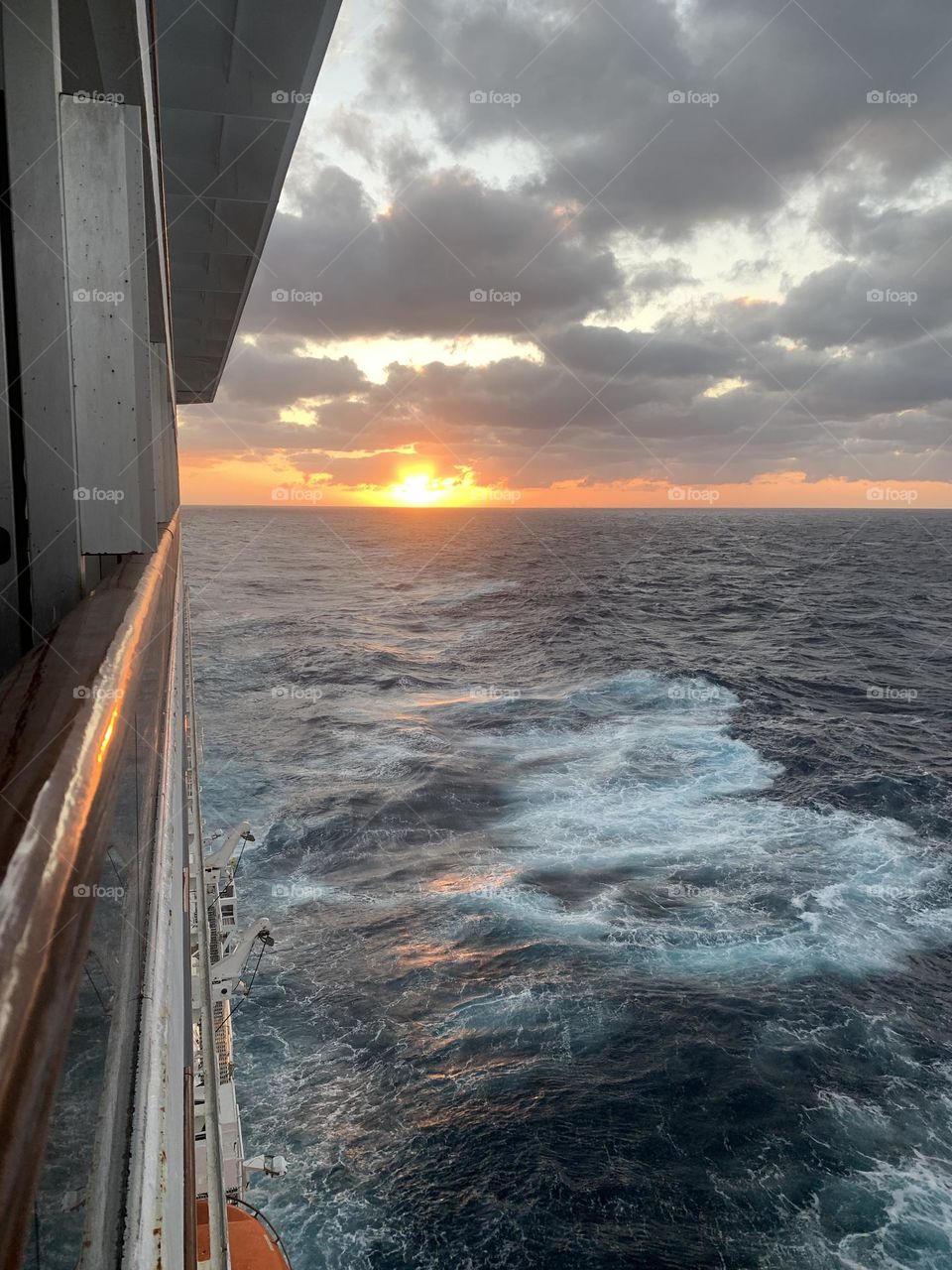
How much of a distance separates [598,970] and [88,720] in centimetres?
1323

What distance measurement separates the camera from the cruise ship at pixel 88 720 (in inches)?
20.6

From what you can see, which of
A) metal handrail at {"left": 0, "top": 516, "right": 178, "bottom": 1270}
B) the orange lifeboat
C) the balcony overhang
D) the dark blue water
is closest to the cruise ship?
metal handrail at {"left": 0, "top": 516, "right": 178, "bottom": 1270}

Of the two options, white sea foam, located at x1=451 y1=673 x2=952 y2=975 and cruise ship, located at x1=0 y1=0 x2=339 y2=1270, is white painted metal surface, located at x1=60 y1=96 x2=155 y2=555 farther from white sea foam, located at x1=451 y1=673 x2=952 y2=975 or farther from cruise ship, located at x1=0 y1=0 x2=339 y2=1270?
white sea foam, located at x1=451 y1=673 x2=952 y2=975

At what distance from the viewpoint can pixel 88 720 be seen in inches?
30.6

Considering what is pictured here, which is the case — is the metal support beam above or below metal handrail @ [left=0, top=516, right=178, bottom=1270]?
above

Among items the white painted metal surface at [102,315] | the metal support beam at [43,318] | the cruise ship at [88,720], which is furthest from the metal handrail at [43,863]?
the white painted metal surface at [102,315]

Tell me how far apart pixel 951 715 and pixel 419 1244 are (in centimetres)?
2372

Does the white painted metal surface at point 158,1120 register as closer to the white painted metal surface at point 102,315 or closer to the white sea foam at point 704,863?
the white painted metal surface at point 102,315

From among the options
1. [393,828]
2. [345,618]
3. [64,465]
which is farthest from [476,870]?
[345,618]

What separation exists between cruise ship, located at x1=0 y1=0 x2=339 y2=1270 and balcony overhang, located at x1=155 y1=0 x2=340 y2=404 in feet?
1.93

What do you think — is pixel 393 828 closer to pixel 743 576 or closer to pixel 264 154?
pixel 264 154

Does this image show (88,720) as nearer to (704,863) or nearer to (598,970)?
(598,970)

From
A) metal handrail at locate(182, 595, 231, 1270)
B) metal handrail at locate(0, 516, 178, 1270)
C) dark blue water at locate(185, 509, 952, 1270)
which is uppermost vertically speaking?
metal handrail at locate(0, 516, 178, 1270)

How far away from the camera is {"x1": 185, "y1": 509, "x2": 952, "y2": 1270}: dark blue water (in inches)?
366
